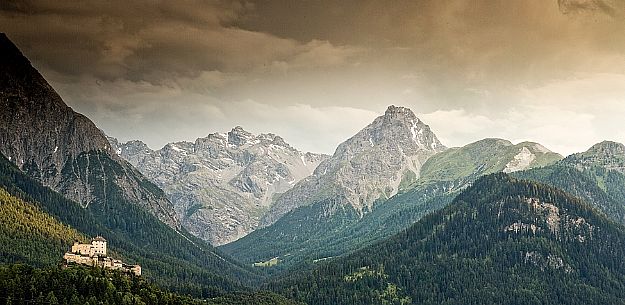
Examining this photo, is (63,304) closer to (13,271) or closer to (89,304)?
(89,304)

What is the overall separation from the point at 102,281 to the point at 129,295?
352 inches

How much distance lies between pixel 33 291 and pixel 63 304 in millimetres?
8521

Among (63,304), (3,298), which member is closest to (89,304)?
(63,304)

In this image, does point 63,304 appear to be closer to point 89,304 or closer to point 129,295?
point 89,304

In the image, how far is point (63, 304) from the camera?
181375mm

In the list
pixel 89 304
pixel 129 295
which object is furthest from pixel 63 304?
pixel 129 295

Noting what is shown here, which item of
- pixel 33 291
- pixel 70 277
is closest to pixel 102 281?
pixel 70 277

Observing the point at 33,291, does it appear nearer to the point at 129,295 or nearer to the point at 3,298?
the point at 3,298

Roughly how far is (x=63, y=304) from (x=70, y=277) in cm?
1445

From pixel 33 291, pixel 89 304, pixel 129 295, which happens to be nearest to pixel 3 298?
pixel 33 291

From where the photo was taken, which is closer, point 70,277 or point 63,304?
point 63,304

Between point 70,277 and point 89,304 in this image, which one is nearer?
point 89,304

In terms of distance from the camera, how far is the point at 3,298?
173000mm

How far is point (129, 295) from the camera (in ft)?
647
